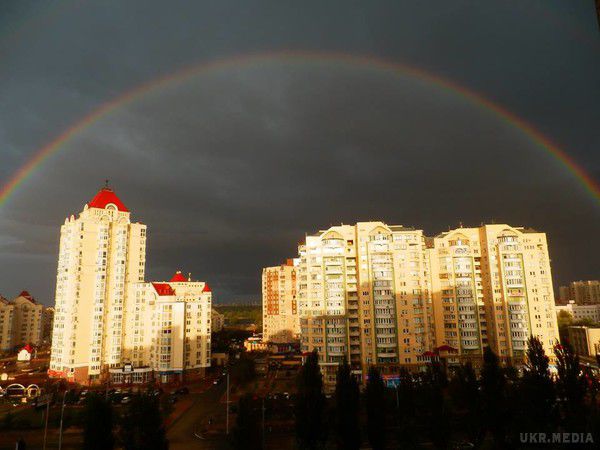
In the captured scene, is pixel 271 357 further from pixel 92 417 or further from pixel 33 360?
pixel 92 417

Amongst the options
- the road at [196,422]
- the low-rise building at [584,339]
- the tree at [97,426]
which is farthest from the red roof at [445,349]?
the tree at [97,426]

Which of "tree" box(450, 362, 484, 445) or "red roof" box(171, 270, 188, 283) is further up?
"red roof" box(171, 270, 188, 283)

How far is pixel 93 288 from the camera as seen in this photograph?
266 feet

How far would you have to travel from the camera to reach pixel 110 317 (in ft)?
269

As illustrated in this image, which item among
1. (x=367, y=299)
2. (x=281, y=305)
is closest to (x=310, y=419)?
(x=367, y=299)

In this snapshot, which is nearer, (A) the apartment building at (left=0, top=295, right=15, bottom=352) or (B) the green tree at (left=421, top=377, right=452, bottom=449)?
(B) the green tree at (left=421, top=377, right=452, bottom=449)

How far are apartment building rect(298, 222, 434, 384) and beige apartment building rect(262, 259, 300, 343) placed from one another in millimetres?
60368

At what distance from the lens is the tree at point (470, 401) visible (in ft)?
121

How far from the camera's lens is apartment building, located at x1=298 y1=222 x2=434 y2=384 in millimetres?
71188

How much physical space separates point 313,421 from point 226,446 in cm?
1233

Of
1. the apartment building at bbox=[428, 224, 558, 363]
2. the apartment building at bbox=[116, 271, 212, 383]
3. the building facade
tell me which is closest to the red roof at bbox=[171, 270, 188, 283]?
the apartment building at bbox=[116, 271, 212, 383]

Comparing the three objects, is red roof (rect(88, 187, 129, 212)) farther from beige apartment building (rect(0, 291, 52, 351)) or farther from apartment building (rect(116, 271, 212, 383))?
beige apartment building (rect(0, 291, 52, 351))

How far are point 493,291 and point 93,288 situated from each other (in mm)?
78001

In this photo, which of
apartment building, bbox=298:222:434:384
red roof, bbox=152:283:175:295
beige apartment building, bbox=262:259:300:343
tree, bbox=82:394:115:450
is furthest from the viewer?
beige apartment building, bbox=262:259:300:343
